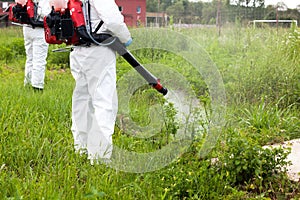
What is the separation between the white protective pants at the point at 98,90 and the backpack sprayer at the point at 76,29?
71 millimetres

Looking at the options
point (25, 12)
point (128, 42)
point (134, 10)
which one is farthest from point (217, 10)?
point (128, 42)

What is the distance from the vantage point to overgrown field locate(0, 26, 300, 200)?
348 cm

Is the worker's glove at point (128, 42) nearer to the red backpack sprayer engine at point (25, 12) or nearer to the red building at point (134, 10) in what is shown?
the red backpack sprayer engine at point (25, 12)

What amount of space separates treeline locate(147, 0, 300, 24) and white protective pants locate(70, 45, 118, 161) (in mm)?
6376

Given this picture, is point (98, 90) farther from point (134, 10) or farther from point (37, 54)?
point (134, 10)

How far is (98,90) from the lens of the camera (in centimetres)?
399

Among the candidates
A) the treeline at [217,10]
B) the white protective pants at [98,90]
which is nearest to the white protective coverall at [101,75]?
the white protective pants at [98,90]

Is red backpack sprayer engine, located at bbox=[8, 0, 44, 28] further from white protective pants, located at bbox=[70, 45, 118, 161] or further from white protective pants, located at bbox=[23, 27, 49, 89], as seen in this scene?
white protective pants, located at bbox=[70, 45, 118, 161]

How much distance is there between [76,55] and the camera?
4.07 metres

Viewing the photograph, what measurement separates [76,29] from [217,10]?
26.0ft

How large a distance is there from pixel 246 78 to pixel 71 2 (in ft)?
9.85

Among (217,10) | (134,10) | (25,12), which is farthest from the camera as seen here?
(134,10)

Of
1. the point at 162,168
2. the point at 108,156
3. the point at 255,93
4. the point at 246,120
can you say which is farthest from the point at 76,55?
the point at 255,93

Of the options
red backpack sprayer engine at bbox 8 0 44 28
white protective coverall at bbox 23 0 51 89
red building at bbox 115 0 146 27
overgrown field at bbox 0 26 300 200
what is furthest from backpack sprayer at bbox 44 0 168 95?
red building at bbox 115 0 146 27
